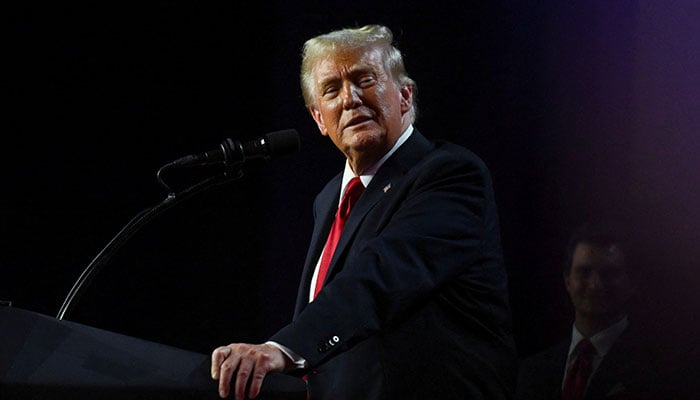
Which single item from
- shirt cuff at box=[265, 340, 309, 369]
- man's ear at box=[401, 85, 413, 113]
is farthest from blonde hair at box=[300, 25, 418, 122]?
shirt cuff at box=[265, 340, 309, 369]

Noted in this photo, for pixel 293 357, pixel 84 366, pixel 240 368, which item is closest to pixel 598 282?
pixel 293 357

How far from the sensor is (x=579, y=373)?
241 centimetres

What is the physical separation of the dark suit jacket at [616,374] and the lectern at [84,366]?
1430 millimetres

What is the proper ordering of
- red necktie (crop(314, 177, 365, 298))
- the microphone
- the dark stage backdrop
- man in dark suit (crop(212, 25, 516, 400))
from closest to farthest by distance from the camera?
man in dark suit (crop(212, 25, 516, 400)), the microphone, red necktie (crop(314, 177, 365, 298)), the dark stage backdrop

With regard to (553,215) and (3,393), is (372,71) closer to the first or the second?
(553,215)

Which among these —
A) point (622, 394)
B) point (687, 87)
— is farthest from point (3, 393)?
point (687, 87)

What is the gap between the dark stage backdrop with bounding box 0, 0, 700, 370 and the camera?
7.68ft

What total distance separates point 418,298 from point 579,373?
3.28 feet

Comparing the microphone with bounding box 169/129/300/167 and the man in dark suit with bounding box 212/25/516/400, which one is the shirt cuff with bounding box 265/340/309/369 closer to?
the man in dark suit with bounding box 212/25/516/400

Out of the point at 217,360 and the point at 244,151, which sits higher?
the point at 244,151

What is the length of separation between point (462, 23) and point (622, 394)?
3.98 ft

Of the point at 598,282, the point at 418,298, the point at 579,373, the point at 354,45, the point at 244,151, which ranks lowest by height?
the point at 579,373

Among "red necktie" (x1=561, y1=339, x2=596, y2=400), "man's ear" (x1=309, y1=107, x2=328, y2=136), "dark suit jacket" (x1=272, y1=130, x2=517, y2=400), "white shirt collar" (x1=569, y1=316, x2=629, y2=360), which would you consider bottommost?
"red necktie" (x1=561, y1=339, x2=596, y2=400)

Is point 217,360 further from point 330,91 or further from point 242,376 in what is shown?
point 330,91
